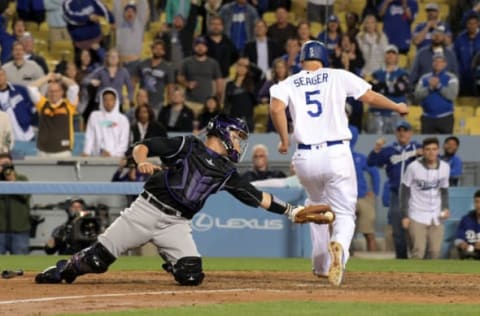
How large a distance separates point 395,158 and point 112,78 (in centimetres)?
455

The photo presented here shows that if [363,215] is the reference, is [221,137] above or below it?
above

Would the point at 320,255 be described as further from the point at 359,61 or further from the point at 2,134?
the point at 359,61

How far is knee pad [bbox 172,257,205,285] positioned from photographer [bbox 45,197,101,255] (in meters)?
5.39

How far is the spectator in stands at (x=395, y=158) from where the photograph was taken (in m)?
17.1

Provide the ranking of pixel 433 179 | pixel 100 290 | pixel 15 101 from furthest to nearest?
pixel 15 101 < pixel 433 179 < pixel 100 290

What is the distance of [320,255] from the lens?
1145cm

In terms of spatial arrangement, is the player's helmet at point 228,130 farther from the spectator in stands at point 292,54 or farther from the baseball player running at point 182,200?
the spectator in stands at point 292,54

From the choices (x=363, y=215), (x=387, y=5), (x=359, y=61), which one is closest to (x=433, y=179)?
(x=363, y=215)

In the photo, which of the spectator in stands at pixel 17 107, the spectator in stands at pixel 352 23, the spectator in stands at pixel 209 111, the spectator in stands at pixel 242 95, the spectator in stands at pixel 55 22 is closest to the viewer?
the spectator in stands at pixel 17 107

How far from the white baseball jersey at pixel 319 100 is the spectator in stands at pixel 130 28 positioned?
32.0 feet

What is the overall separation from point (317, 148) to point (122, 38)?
10.3 meters

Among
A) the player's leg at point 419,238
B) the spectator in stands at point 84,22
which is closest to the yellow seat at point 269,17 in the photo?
the spectator in stands at point 84,22

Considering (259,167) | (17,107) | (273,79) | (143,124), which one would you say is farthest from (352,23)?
(17,107)

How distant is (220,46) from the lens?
20.5 metres
